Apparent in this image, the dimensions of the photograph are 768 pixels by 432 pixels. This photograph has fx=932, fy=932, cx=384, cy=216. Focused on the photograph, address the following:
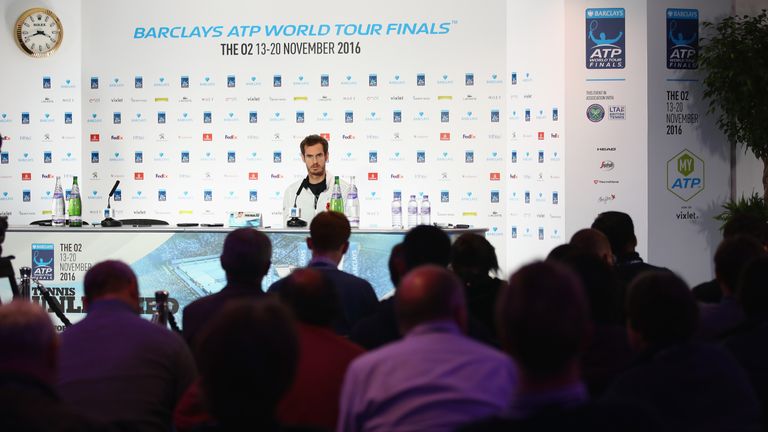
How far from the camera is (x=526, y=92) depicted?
9.32 meters

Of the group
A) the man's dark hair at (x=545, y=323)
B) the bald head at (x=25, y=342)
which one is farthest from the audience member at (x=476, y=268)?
the bald head at (x=25, y=342)

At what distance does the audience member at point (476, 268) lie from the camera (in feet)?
12.5

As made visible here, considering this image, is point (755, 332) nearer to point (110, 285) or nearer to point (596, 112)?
point (110, 285)

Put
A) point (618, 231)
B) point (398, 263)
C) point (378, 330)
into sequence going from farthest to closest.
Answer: point (618, 231)
point (398, 263)
point (378, 330)

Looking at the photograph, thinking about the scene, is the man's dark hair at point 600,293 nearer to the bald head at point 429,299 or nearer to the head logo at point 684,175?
the bald head at point 429,299

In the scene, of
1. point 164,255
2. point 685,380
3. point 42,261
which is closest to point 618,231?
point 685,380

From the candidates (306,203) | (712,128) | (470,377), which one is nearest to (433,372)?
(470,377)

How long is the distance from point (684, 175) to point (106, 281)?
744 cm

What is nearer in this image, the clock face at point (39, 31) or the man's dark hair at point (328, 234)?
the man's dark hair at point (328, 234)

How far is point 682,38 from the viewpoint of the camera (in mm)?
9258

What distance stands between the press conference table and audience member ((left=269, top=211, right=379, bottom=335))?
6.35 feet

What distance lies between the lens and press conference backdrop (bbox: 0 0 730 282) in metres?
9.25

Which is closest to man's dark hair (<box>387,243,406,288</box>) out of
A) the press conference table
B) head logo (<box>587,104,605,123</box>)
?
the press conference table

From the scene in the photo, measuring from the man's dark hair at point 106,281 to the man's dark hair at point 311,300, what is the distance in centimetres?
61
